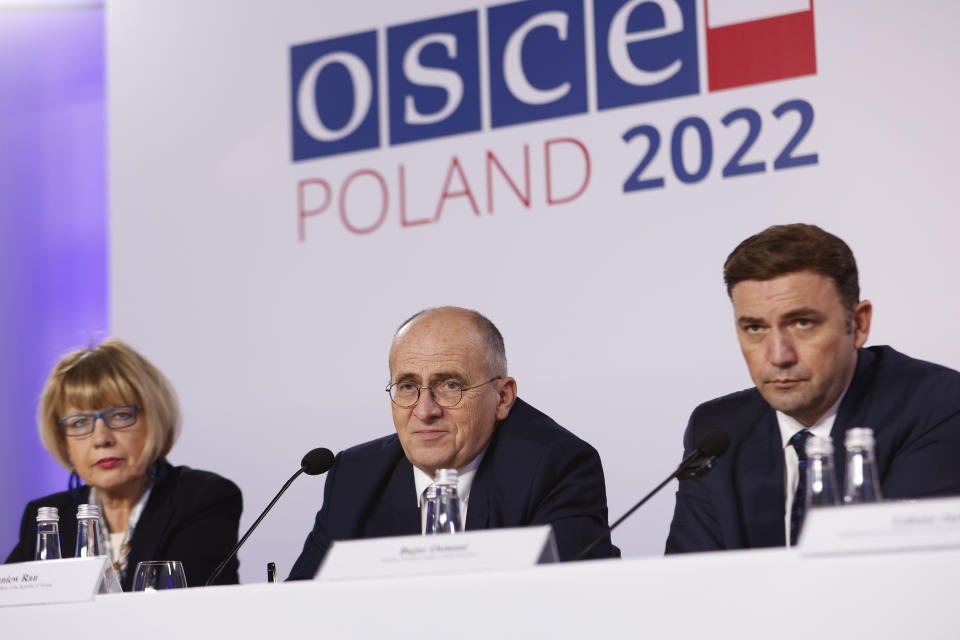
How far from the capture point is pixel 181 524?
378cm

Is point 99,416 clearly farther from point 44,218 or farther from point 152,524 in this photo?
point 44,218

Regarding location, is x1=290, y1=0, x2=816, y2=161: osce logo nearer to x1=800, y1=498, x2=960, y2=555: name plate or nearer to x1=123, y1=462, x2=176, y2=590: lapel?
x1=123, y1=462, x2=176, y2=590: lapel

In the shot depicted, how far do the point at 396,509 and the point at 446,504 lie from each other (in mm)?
1033

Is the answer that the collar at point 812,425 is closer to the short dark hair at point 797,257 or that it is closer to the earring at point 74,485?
the short dark hair at point 797,257

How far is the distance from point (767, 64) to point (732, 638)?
8.42ft

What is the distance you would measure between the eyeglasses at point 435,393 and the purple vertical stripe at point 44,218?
7.72 ft

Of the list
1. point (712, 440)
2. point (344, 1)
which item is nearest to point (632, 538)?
point (712, 440)

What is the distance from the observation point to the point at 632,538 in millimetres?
4035

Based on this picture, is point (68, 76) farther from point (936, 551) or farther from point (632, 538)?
point (936, 551)

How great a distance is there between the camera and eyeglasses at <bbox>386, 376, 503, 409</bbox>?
130 inches

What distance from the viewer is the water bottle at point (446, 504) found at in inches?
90.7

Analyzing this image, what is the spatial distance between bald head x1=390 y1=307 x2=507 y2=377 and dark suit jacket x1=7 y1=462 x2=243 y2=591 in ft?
2.74

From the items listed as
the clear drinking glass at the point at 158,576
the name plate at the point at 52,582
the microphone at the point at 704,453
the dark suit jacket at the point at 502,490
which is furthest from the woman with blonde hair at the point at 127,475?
the microphone at the point at 704,453

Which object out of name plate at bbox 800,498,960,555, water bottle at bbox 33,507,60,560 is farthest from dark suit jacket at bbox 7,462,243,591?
name plate at bbox 800,498,960,555
